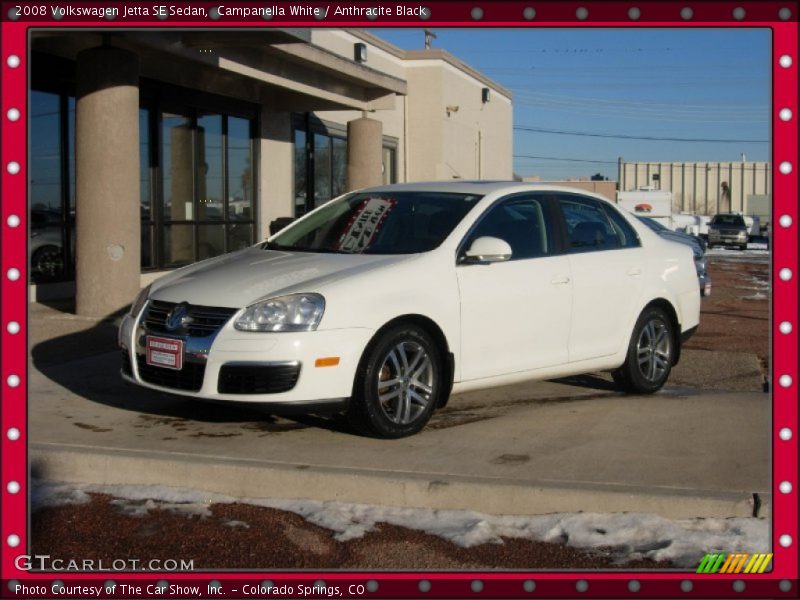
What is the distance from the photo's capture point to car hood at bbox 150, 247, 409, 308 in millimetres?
5871

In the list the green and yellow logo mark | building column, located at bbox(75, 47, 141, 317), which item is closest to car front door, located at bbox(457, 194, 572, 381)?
the green and yellow logo mark

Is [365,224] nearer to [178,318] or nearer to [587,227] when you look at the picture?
[178,318]

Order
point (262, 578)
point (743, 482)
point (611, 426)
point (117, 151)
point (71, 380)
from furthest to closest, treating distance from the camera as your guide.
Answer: point (117, 151) → point (71, 380) → point (611, 426) → point (743, 482) → point (262, 578)

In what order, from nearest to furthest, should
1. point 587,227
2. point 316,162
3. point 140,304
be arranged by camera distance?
point 140,304 < point 587,227 < point 316,162

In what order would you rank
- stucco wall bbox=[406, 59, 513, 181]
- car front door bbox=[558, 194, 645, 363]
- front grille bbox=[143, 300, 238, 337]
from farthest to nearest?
Answer: stucco wall bbox=[406, 59, 513, 181] → car front door bbox=[558, 194, 645, 363] → front grille bbox=[143, 300, 238, 337]

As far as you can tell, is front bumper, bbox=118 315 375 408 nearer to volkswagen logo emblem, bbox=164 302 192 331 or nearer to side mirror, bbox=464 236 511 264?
volkswagen logo emblem, bbox=164 302 192 331

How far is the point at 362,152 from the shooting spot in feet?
61.9

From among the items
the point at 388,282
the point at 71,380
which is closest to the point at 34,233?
the point at 71,380

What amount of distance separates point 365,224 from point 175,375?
5.61 ft

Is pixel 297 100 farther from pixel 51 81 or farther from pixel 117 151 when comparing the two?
pixel 117 151

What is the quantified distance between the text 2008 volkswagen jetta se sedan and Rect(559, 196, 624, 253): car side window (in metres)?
0.01

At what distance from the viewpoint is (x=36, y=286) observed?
13.1m

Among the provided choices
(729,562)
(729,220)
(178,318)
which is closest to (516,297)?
(178,318)

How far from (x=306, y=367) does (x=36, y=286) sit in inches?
336
